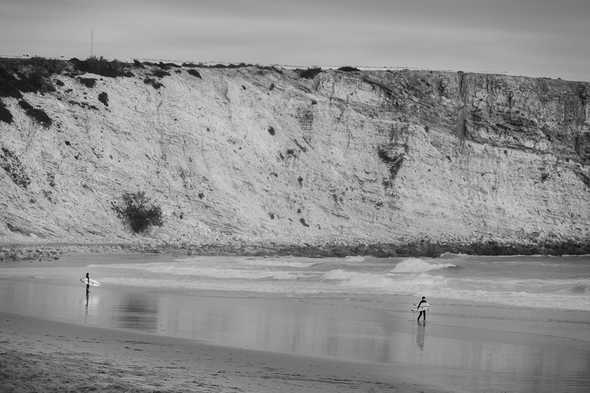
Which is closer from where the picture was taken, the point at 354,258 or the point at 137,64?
the point at 354,258

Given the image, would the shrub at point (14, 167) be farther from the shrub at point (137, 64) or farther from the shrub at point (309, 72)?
the shrub at point (309, 72)

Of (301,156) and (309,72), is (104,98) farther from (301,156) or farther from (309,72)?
(309,72)

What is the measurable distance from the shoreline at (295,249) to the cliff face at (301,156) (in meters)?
1.25

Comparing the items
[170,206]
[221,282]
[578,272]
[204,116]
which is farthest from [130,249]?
[578,272]

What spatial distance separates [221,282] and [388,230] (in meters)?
26.2

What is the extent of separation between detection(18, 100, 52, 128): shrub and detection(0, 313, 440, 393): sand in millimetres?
34946

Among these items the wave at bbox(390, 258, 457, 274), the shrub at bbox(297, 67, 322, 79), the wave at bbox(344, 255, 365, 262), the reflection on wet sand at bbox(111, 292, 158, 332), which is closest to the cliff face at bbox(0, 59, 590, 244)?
the shrub at bbox(297, 67, 322, 79)

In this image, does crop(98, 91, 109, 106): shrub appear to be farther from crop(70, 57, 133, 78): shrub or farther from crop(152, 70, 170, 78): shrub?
crop(152, 70, 170, 78): shrub

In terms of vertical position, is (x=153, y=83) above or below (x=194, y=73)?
below

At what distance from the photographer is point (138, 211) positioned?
51031 mm

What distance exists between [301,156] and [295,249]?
11.9 m

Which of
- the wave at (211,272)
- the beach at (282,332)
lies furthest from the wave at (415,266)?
the wave at (211,272)

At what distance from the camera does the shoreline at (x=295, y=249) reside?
140ft

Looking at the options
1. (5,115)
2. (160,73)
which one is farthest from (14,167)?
(160,73)
